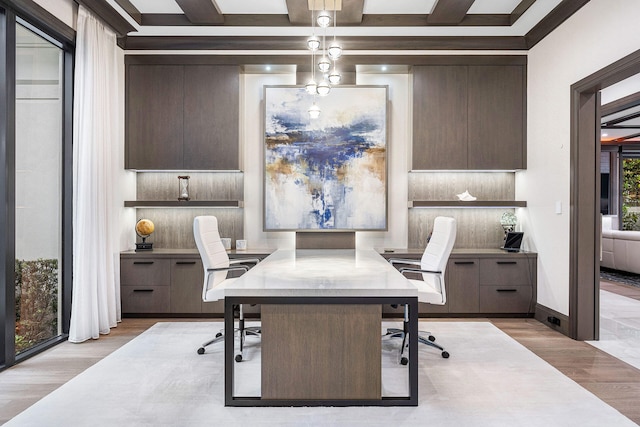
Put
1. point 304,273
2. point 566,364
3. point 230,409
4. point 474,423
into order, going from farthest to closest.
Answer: point 566,364 → point 304,273 → point 230,409 → point 474,423

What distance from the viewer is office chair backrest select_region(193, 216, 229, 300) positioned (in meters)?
3.50

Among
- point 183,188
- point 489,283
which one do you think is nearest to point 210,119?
point 183,188

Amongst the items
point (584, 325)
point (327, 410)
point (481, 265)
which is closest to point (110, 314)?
point (327, 410)

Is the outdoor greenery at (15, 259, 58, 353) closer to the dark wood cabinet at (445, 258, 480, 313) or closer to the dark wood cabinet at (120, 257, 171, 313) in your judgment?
the dark wood cabinet at (120, 257, 171, 313)

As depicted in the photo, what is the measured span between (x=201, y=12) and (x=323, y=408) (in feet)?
12.7

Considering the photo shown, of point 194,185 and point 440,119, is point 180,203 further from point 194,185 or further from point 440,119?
point 440,119

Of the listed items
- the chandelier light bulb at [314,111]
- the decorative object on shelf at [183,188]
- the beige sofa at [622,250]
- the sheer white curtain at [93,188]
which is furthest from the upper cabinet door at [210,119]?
the beige sofa at [622,250]

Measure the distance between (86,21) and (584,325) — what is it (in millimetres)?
5474

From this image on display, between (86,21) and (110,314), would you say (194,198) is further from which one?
(86,21)

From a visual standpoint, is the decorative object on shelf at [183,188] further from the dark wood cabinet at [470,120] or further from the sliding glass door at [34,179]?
the dark wood cabinet at [470,120]

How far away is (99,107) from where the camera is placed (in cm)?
408

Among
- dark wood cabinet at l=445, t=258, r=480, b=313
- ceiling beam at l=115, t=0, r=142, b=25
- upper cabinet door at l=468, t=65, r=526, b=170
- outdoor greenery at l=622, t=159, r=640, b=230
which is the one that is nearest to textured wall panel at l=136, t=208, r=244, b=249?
ceiling beam at l=115, t=0, r=142, b=25

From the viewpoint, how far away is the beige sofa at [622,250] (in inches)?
283

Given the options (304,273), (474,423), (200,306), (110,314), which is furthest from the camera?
(200,306)
